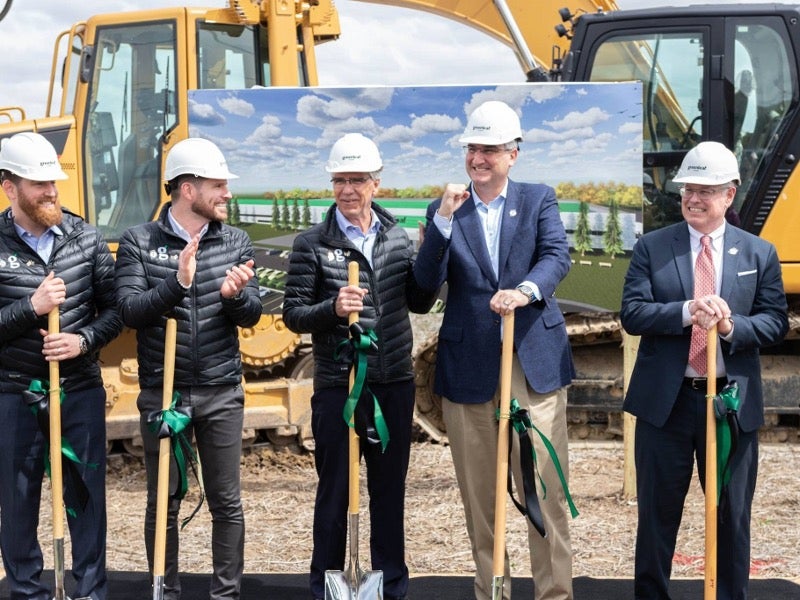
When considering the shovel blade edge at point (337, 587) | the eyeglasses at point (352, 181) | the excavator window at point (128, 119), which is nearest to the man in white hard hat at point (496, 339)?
the eyeglasses at point (352, 181)

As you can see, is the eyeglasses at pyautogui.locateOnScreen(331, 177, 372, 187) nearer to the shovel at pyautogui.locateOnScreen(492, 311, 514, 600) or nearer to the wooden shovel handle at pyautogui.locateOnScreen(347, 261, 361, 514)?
the wooden shovel handle at pyautogui.locateOnScreen(347, 261, 361, 514)

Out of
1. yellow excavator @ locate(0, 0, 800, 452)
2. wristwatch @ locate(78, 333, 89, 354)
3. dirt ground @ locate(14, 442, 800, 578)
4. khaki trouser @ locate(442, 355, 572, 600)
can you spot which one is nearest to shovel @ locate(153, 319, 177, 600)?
wristwatch @ locate(78, 333, 89, 354)

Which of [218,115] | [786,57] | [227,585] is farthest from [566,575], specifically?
[786,57]

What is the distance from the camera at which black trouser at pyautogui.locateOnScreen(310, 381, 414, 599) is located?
14.9 ft

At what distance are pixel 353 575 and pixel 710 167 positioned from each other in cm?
204

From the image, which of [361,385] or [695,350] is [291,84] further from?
[695,350]

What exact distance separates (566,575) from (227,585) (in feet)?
4.31

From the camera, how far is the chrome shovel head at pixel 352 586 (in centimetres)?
446

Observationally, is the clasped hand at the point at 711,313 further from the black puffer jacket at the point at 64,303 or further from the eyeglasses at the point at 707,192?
the black puffer jacket at the point at 64,303

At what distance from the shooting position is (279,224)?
6.32 meters

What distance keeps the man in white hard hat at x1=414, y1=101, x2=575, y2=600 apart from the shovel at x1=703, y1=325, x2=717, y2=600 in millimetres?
563

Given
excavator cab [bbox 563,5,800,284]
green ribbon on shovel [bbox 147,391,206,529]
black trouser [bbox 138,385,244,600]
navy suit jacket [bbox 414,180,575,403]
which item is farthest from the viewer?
excavator cab [bbox 563,5,800,284]

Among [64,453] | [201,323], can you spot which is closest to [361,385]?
[201,323]

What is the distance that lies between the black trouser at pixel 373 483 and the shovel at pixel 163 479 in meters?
0.64
